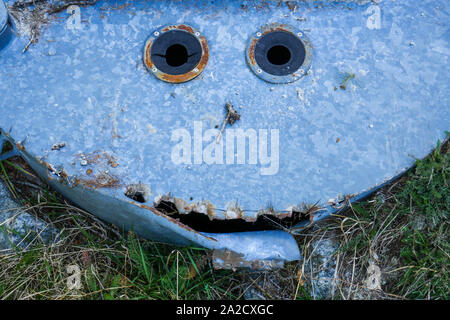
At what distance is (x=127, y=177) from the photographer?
2219 millimetres

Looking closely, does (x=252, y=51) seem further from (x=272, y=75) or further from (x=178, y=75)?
(x=178, y=75)

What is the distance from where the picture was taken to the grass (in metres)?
2.24

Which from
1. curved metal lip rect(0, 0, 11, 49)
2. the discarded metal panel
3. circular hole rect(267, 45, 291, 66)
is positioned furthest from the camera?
circular hole rect(267, 45, 291, 66)

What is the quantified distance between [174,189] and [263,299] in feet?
2.05

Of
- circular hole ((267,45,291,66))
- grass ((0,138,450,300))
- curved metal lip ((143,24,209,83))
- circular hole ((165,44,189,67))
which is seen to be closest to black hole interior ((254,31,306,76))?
circular hole ((267,45,291,66))

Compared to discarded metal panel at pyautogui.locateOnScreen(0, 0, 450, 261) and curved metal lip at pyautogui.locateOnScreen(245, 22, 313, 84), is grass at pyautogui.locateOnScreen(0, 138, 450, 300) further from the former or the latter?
curved metal lip at pyautogui.locateOnScreen(245, 22, 313, 84)

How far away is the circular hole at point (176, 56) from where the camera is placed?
2490mm

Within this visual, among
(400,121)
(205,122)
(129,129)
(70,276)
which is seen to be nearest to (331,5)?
(400,121)

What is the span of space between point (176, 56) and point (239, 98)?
42cm

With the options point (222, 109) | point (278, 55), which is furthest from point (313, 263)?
point (278, 55)

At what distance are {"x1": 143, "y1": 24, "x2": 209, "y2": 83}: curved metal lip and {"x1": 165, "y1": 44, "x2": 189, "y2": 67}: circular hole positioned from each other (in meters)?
0.10

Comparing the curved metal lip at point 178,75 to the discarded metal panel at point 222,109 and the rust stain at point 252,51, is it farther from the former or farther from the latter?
the rust stain at point 252,51

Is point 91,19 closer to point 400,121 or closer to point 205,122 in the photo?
point 205,122

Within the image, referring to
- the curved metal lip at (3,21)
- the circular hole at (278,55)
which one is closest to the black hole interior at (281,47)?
the circular hole at (278,55)
